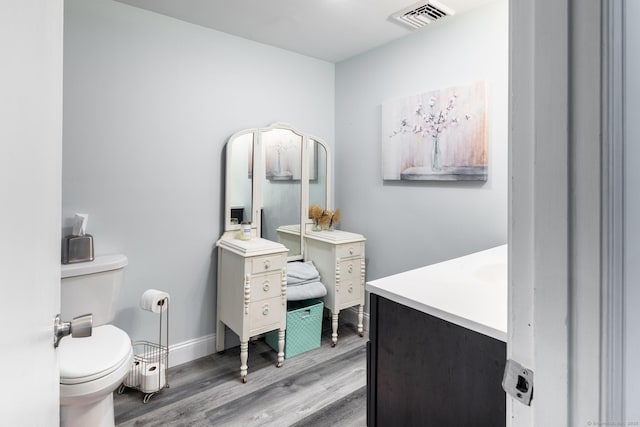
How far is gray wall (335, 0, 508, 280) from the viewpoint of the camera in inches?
81.7

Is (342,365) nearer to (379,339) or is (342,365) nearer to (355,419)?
(355,419)

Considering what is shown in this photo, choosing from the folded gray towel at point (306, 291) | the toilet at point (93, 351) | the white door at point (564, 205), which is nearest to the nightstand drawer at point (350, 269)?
the folded gray towel at point (306, 291)

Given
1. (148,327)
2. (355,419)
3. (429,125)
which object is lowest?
(355,419)

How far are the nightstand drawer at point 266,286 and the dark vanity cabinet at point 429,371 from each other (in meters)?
1.17

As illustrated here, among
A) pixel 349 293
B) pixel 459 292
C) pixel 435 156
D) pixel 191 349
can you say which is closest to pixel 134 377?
pixel 191 349

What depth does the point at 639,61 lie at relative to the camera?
0.47 m

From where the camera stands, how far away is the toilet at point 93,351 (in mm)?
1399

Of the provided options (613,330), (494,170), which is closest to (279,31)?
(494,170)

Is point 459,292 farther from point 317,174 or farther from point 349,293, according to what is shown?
point 317,174

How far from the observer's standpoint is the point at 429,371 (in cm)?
98

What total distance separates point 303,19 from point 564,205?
223 cm

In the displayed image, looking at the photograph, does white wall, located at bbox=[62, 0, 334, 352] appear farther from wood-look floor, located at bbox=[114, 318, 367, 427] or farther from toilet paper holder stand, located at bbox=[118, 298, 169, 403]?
wood-look floor, located at bbox=[114, 318, 367, 427]

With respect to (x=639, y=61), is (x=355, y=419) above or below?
below

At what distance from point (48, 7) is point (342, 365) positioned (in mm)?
2288
